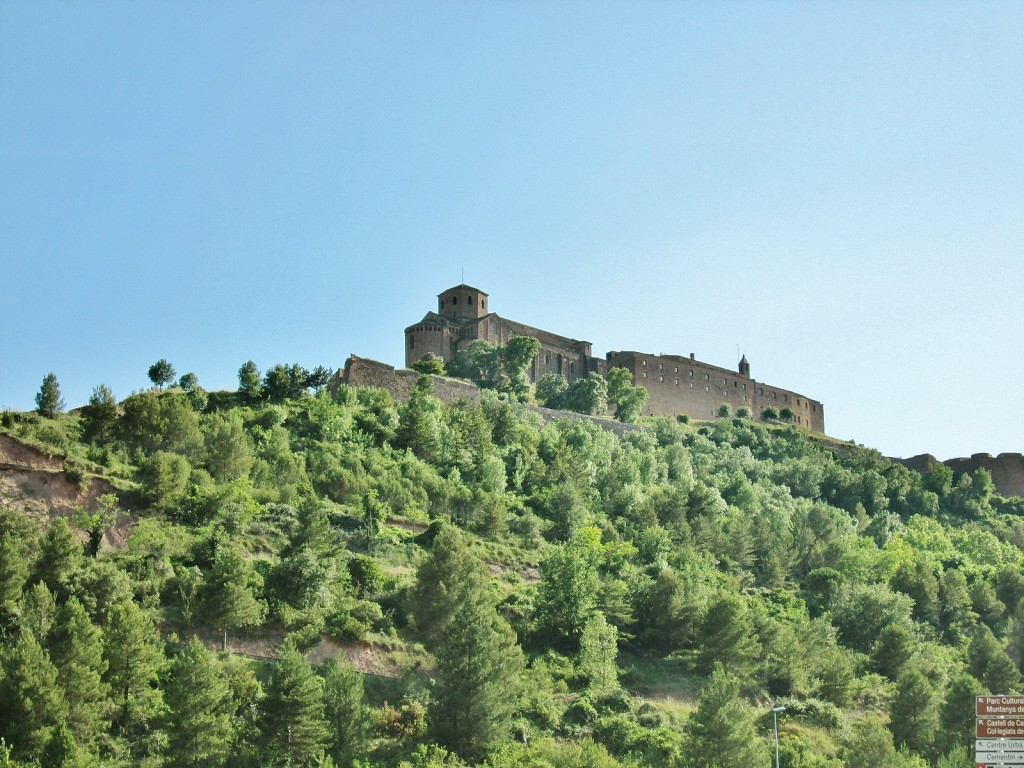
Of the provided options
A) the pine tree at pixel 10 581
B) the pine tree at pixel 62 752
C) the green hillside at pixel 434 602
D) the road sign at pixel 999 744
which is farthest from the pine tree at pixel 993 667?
the pine tree at pixel 10 581

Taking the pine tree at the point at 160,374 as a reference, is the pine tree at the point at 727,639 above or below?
below

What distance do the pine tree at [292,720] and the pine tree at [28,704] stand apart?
20.0 ft

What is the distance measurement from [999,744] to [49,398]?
48.6 m

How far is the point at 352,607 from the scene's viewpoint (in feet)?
148

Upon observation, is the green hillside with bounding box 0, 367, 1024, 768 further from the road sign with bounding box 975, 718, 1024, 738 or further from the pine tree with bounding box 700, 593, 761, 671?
the road sign with bounding box 975, 718, 1024, 738

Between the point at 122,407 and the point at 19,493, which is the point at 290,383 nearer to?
the point at 122,407

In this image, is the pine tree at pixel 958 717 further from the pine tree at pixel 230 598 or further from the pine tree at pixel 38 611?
the pine tree at pixel 38 611

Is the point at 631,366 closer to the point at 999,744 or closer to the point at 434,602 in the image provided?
the point at 434,602

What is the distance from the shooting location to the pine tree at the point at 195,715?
33562 millimetres

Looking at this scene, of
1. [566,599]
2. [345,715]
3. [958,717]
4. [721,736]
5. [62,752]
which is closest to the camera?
[62,752]

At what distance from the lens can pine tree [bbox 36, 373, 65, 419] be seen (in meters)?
56.7

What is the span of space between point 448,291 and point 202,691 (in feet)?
217

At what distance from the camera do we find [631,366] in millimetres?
104875

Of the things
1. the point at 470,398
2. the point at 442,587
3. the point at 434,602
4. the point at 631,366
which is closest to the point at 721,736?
the point at 442,587
